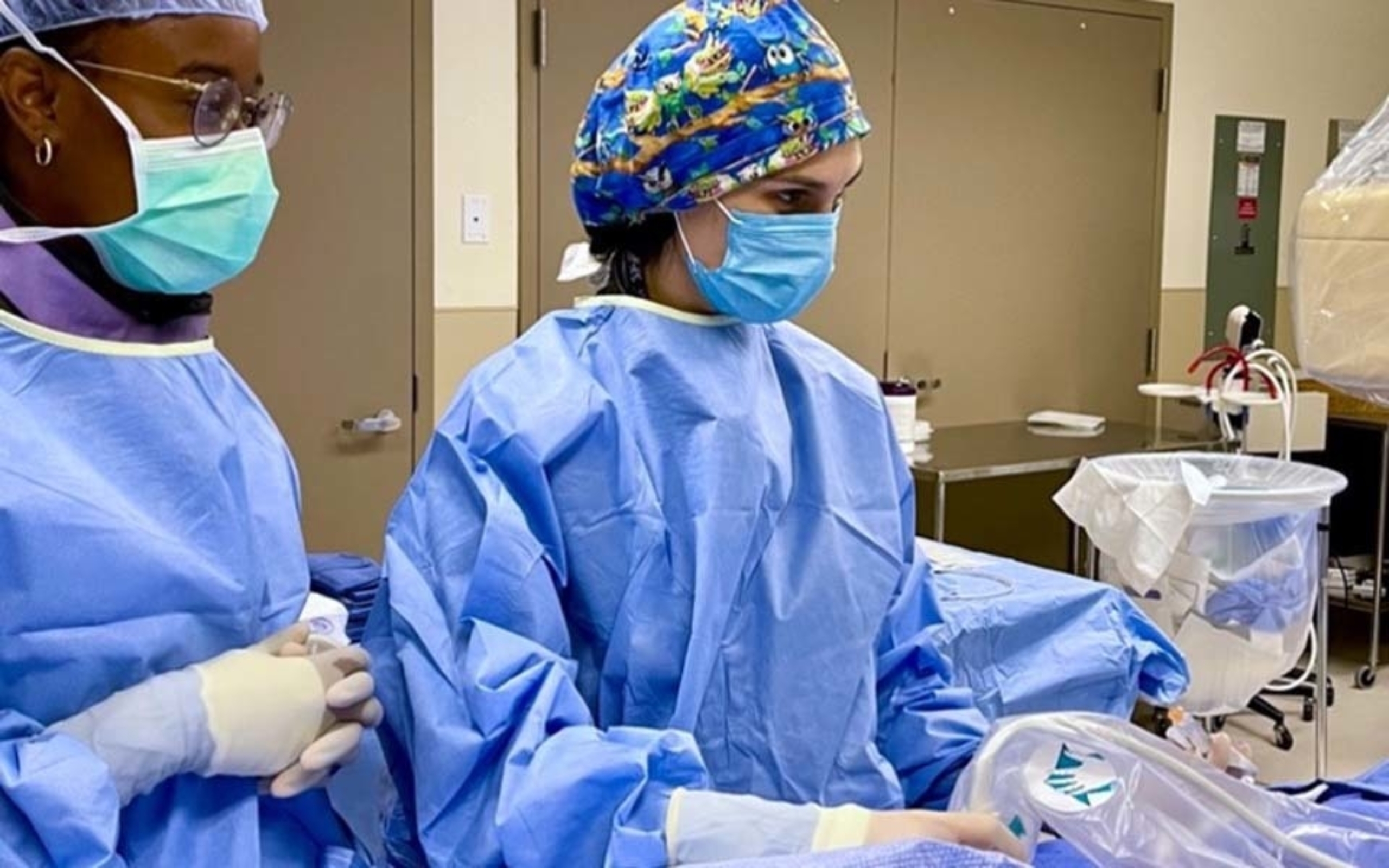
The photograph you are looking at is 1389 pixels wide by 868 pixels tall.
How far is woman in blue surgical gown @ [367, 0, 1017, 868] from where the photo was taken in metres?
0.98

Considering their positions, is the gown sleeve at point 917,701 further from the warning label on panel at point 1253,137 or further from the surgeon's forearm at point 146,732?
the warning label on panel at point 1253,137

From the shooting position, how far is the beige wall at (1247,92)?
14.4 ft

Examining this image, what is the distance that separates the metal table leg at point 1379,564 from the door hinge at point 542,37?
8.16ft

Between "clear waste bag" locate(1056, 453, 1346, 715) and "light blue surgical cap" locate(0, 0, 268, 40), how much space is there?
211 centimetres

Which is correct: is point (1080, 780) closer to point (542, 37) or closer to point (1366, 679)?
point (542, 37)

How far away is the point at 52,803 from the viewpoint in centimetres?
82

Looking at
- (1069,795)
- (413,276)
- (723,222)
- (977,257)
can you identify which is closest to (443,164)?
(413,276)

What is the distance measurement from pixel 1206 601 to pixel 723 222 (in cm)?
182

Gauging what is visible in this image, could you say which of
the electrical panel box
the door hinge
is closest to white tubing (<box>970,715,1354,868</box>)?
the door hinge

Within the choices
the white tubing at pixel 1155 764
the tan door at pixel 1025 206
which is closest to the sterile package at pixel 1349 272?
the white tubing at pixel 1155 764

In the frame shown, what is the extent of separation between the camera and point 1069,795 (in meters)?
1.05

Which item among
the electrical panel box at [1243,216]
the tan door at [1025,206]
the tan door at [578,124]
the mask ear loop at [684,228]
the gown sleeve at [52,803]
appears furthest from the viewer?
the electrical panel box at [1243,216]

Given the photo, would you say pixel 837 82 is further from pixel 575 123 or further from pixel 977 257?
pixel 977 257

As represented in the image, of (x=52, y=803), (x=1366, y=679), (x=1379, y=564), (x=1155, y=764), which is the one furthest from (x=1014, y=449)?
(x=52, y=803)
